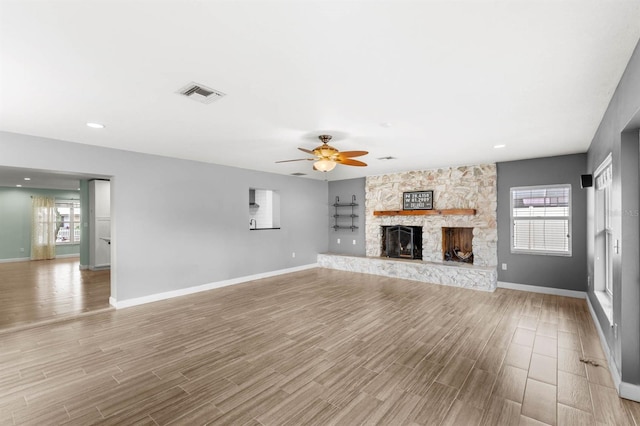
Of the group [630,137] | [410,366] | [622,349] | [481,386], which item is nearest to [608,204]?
[630,137]

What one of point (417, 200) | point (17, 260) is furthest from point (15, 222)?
point (417, 200)

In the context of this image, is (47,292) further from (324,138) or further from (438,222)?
(438,222)

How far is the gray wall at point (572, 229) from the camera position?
16.6ft

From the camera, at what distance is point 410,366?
2760mm

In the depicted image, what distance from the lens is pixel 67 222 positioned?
34.8 feet

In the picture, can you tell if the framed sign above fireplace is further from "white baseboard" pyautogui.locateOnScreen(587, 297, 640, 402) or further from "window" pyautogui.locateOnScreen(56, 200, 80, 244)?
"window" pyautogui.locateOnScreen(56, 200, 80, 244)

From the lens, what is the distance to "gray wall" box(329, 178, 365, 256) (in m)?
8.03

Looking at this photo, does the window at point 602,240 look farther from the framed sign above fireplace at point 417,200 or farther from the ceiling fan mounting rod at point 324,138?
the ceiling fan mounting rod at point 324,138

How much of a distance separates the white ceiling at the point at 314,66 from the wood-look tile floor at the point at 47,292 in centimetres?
262

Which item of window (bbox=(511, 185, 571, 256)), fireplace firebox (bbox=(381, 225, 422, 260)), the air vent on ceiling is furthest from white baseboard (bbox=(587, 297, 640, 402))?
fireplace firebox (bbox=(381, 225, 422, 260))

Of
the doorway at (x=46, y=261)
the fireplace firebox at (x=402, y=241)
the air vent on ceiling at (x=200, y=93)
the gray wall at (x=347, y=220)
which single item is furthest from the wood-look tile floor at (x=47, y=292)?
the fireplace firebox at (x=402, y=241)

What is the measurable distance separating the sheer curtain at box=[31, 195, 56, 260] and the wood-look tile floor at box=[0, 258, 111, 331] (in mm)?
1070

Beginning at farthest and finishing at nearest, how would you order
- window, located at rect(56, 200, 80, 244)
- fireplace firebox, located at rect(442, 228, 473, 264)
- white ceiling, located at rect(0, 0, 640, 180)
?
window, located at rect(56, 200, 80, 244) → fireplace firebox, located at rect(442, 228, 473, 264) → white ceiling, located at rect(0, 0, 640, 180)

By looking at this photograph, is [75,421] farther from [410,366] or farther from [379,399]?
[410,366]
